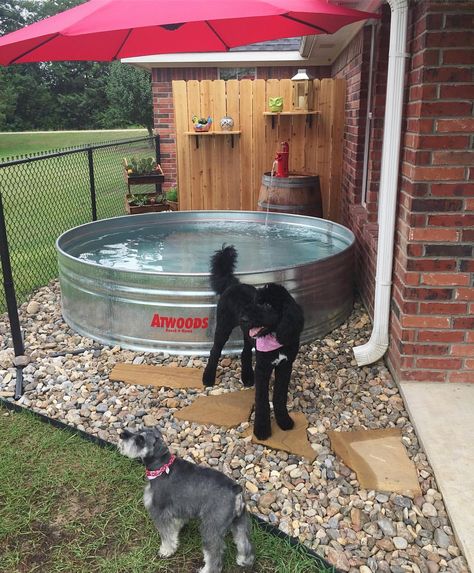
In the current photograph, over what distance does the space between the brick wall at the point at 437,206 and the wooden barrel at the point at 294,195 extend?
279 cm

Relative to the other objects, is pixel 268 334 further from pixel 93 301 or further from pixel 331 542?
pixel 93 301

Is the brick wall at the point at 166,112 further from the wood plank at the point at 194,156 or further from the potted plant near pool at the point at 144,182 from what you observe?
the wood plank at the point at 194,156

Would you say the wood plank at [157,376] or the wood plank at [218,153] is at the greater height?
the wood plank at [218,153]

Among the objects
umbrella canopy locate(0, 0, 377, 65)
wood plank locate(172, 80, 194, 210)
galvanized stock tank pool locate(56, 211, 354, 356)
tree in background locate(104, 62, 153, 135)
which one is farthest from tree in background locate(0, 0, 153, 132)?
umbrella canopy locate(0, 0, 377, 65)

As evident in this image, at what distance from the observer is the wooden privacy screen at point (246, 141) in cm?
645

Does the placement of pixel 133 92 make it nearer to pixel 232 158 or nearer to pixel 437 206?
pixel 232 158

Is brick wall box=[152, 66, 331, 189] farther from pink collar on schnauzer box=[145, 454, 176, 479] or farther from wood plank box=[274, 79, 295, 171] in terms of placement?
pink collar on schnauzer box=[145, 454, 176, 479]

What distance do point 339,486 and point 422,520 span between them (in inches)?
14.4

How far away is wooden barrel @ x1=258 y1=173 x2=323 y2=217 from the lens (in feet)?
18.8

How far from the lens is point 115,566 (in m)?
1.94

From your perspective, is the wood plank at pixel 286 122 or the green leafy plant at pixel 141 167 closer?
the wood plank at pixel 286 122

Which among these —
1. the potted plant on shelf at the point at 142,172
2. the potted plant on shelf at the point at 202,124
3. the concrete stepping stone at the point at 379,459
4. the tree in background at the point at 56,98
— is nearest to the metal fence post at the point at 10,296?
the concrete stepping stone at the point at 379,459

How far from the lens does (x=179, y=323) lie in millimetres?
3535

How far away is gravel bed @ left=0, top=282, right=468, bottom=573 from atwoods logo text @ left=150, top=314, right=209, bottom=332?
0.21 meters
